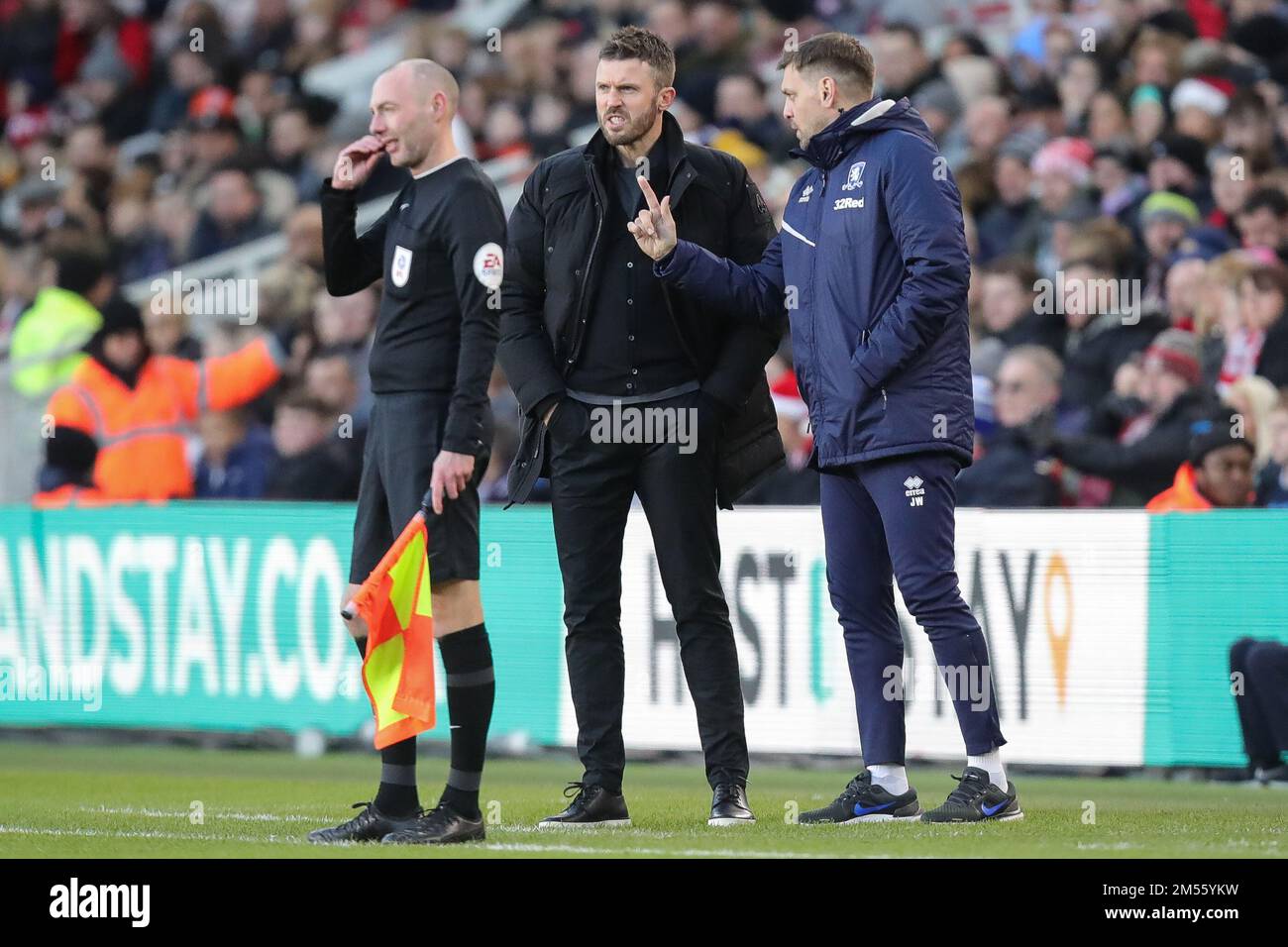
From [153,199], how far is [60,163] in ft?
4.27

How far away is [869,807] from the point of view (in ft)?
22.0

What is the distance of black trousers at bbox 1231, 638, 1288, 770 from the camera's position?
8516 millimetres

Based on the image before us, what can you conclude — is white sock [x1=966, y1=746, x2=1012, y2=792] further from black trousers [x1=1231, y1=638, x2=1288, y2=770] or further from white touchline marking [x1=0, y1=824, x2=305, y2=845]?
black trousers [x1=1231, y1=638, x2=1288, y2=770]

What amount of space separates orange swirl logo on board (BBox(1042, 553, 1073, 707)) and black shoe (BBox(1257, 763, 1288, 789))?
2.92 feet

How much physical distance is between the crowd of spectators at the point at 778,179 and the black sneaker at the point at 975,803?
3.38 meters

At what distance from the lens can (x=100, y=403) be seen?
1234 cm

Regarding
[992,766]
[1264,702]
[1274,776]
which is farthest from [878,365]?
[1274,776]

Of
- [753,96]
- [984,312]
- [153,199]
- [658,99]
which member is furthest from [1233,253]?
[153,199]

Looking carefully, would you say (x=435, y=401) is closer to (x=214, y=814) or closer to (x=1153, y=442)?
(x=214, y=814)

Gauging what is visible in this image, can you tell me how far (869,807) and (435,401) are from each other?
6.14 ft

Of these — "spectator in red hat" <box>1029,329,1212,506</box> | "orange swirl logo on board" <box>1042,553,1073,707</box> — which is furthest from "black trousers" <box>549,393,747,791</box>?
"spectator in red hat" <box>1029,329,1212,506</box>

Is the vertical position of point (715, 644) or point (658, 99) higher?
point (658, 99)
